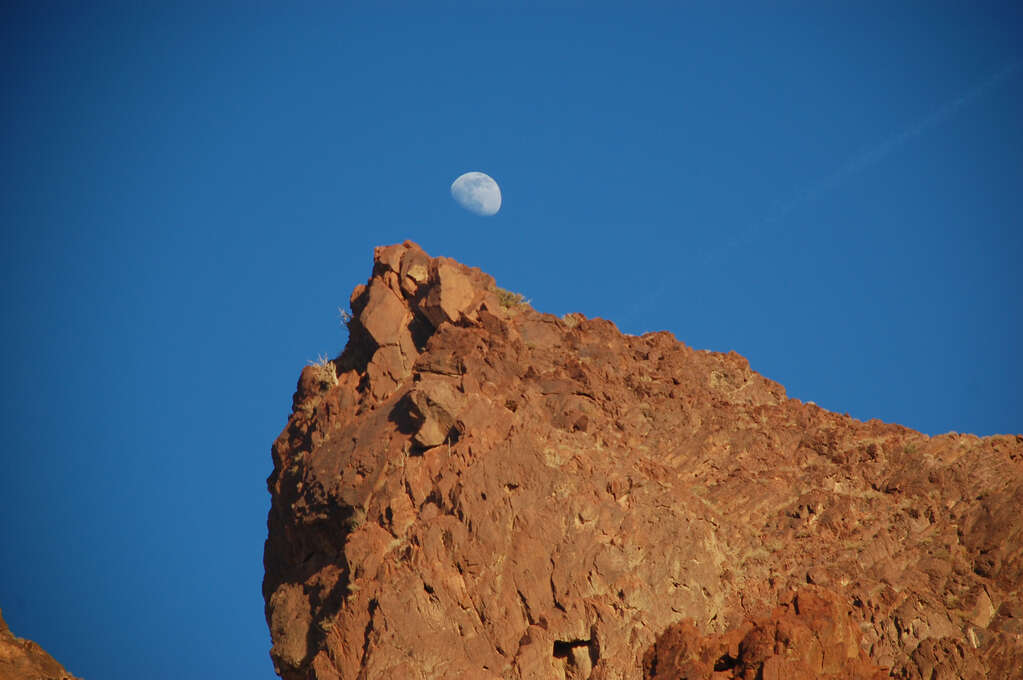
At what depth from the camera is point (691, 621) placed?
20.7 meters

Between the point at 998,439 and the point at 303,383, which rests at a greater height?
the point at 998,439

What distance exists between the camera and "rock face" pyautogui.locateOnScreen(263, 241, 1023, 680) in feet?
66.2

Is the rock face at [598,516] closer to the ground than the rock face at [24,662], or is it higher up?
higher up

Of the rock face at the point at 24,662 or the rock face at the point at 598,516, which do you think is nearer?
the rock face at the point at 598,516

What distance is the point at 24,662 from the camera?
28.4 meters

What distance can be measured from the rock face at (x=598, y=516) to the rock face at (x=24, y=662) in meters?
6.65

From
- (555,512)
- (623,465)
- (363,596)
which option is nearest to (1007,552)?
(623,465)

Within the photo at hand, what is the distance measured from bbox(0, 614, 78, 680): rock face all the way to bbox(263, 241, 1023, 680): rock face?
21.8ft

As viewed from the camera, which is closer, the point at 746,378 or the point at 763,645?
the point at 763,645

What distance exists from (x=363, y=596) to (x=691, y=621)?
647 centimetres

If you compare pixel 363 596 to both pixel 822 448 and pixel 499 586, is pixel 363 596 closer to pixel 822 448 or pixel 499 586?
pixel 499 586

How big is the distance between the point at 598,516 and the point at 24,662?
675 inches

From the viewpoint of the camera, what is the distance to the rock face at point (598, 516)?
20.2m

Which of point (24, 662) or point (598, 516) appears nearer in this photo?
point (598, 516)
